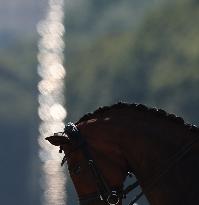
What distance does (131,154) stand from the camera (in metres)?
9.81

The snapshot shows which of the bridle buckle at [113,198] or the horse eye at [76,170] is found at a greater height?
the horse eye at [76,170]

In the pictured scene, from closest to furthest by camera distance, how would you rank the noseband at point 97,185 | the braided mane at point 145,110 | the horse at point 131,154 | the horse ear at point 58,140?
the horse at point 131,154 < the braided mane at point 145,110 < the noseband at point 97,185 < the horse ear at point 58,140

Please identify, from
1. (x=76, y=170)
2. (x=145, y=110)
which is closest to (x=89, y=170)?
(x=76, y=170)

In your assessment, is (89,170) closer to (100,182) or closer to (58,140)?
(100,182)

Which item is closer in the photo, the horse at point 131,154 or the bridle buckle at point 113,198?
the horse at point 131,154

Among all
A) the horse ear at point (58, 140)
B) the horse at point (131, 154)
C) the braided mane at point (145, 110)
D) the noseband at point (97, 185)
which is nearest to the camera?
the horse at point (131, 154)

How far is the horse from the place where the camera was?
9578mm

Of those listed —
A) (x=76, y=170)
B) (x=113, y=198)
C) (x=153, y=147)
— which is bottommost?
(x=113, y=198)

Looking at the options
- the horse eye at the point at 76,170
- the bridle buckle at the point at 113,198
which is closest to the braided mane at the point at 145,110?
the horse eye at the point at 76,170

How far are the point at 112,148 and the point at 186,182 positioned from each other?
1044 mm

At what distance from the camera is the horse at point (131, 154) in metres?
9.58

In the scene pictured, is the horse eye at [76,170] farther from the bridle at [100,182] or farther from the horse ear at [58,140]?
the horse ear at [58,140]

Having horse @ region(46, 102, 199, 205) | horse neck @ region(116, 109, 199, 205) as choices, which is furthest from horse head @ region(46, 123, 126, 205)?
horse neck @ region(116, 109, 199, 205)

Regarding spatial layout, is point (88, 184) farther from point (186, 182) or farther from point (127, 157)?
point (186, 182)
